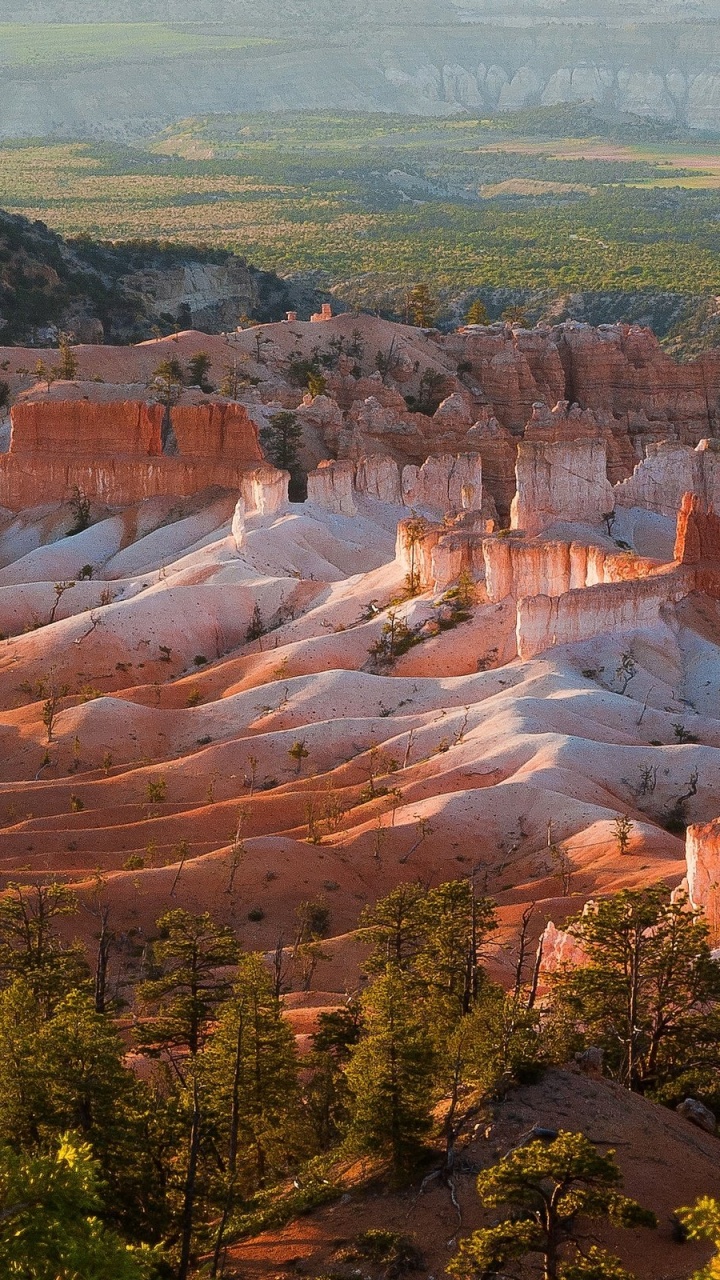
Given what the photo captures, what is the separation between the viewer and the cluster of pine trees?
25891 mm

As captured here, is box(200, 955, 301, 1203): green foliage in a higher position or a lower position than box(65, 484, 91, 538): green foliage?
higher

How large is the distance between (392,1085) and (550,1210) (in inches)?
208

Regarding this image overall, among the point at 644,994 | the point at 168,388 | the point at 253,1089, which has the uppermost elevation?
the point at 644,994

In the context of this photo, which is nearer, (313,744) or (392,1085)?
(392,1085)

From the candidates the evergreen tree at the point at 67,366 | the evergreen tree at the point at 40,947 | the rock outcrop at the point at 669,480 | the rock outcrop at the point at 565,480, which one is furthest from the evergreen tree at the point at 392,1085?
the evergreen tree at the point at 67,366

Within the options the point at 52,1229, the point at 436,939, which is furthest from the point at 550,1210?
the point at 436,939

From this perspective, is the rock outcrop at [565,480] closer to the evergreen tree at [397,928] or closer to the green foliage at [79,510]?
the green foliage at [79,510]

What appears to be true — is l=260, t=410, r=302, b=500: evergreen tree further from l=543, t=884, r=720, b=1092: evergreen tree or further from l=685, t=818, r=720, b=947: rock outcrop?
l=543, t=884, r=720, b=1092: evergreen tree

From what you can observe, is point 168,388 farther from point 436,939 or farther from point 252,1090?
point 252,1090

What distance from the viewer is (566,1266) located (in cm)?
2273

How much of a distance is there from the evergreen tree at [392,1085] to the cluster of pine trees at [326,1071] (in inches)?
1.2

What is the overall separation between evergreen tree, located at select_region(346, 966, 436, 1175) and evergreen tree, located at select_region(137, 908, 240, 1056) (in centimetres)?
433

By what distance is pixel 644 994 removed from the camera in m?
32.5

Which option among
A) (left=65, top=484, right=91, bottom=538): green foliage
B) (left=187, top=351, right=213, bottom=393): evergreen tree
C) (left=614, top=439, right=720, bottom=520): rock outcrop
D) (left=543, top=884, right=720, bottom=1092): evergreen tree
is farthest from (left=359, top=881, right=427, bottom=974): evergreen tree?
(left=187, top=351, right=213, bottom=393): evergreen tree
